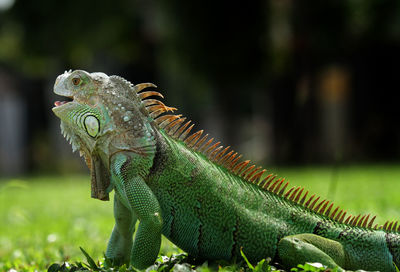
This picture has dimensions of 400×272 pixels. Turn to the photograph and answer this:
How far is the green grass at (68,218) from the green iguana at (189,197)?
0.95 metres

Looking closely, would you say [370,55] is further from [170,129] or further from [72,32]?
A: [170,129]

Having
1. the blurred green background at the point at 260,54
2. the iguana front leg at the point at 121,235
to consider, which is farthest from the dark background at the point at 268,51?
the iguana front leg at the point at 121,235

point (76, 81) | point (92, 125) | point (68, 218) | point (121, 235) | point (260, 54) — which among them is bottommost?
point (68, 218)

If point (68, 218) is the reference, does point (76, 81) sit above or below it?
above

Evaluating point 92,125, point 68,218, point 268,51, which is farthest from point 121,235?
point 268,51

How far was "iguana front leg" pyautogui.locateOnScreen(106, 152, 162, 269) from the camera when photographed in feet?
10.5

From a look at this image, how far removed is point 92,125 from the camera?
135 inches

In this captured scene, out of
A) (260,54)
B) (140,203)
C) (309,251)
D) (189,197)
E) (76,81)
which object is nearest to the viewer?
(309,251)

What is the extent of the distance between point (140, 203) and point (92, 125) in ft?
1.99

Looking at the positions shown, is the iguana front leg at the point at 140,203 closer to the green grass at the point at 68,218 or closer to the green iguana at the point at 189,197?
the green iguana at the point at 189,197

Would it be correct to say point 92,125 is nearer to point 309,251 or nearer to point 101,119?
point 101,119

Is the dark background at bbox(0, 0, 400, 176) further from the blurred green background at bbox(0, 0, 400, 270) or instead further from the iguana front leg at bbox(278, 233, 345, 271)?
the iguana front leg at bbox(278, 233, 345, 271)

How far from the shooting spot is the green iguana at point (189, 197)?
3.25 metres

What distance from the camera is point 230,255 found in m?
3.38
